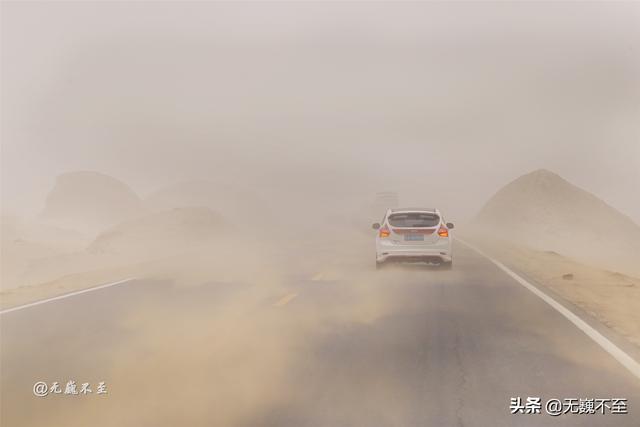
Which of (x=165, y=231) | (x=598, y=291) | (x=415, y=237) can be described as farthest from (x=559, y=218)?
(x=598, y=291)

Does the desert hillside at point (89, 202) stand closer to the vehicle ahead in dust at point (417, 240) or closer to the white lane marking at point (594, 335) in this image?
the vehicle ahead in dust at point (417, 240)

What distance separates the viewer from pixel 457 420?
505cm

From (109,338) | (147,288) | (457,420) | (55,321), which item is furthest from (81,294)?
(457,420)

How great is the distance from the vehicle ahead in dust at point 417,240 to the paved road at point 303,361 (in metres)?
4.75

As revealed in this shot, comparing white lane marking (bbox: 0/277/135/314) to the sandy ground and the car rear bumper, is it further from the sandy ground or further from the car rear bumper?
the sandy ground

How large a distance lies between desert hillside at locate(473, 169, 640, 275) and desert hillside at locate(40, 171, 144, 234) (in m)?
107

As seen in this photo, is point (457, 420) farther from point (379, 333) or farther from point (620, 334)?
point (620, 334)

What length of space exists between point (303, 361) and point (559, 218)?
9611 cm

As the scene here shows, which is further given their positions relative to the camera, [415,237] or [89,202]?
[89,202]

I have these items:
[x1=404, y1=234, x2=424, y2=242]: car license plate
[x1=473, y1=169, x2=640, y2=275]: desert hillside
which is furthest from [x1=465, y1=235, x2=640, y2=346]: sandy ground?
[x1=473, y1=169, x2=640, y2=275]: desert hillside

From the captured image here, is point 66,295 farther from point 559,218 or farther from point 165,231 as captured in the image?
point 559,218

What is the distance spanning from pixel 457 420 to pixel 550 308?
6.31m

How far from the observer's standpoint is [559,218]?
95812 millimetres

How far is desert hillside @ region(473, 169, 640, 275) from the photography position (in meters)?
89.9
